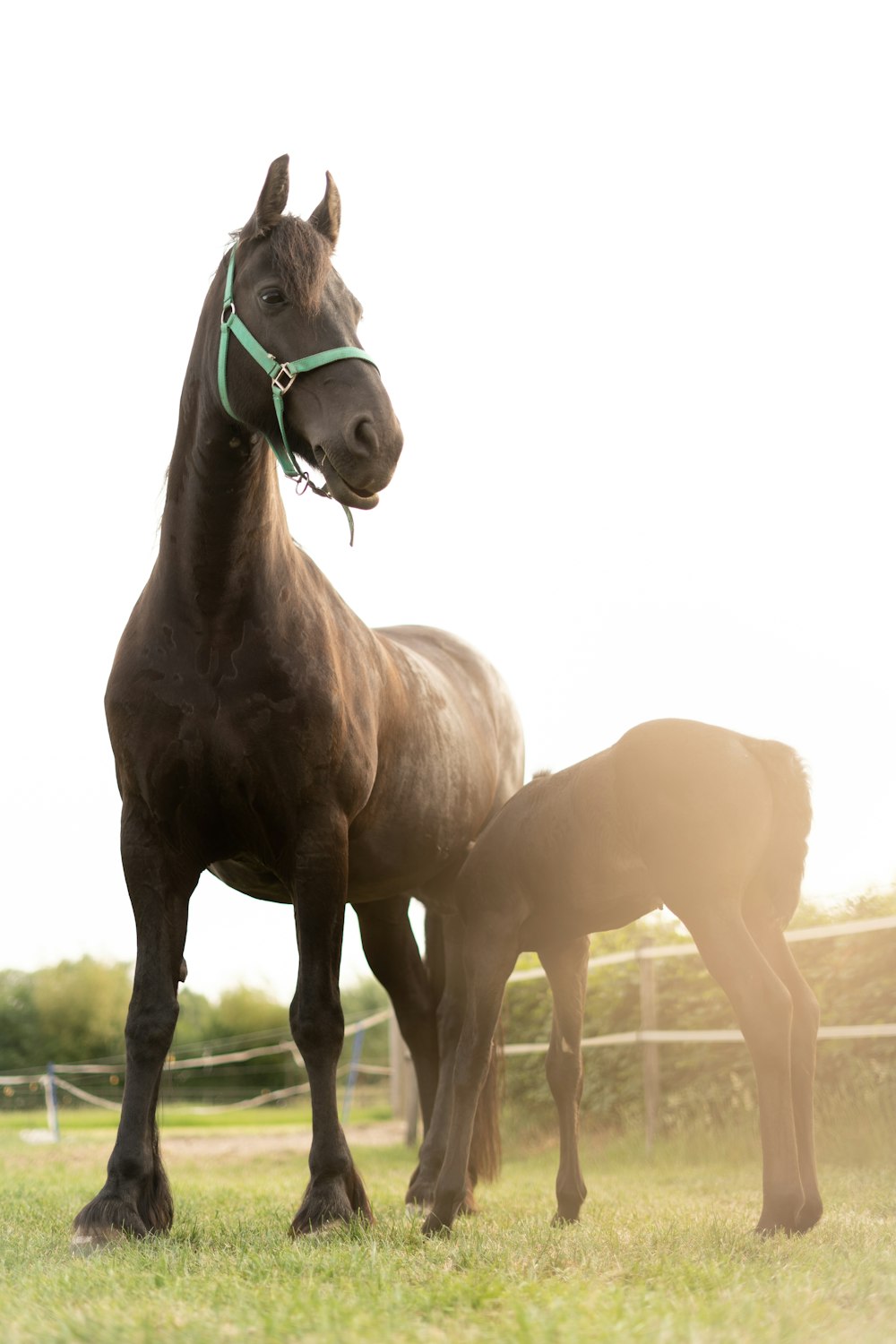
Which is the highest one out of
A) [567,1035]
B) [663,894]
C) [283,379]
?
[283,379]

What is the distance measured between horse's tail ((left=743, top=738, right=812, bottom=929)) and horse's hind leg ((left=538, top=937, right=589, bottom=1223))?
1060 millimetres

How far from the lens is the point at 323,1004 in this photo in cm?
407

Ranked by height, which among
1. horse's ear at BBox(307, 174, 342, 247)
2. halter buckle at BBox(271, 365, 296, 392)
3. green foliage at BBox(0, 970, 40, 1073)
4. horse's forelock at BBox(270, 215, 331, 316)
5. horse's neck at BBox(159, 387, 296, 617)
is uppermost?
horse's ear at BBox(307, 174, 342, 247)

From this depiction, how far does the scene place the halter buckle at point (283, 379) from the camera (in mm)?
3832

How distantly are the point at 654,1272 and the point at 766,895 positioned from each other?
1.46 metres

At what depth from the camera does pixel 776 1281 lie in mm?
2777

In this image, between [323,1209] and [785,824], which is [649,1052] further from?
[323,1209]

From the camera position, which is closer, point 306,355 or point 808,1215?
point 808,1215

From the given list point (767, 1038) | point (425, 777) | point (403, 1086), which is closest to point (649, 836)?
point (767, 1038)

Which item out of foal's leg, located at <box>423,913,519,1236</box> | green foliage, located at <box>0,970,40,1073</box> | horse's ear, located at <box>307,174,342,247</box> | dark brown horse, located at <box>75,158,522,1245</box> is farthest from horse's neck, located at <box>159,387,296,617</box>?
green foliage, located at <box>0,970,40,1073</box>

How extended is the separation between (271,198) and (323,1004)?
2678 millimetres

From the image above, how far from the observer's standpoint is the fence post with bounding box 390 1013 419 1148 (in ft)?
36.9

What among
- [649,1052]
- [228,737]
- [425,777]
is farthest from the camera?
[649,1052]

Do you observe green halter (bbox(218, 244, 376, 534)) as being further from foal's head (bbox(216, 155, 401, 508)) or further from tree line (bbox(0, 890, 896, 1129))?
tree line (bbox(0, 890, 896, 1129))
